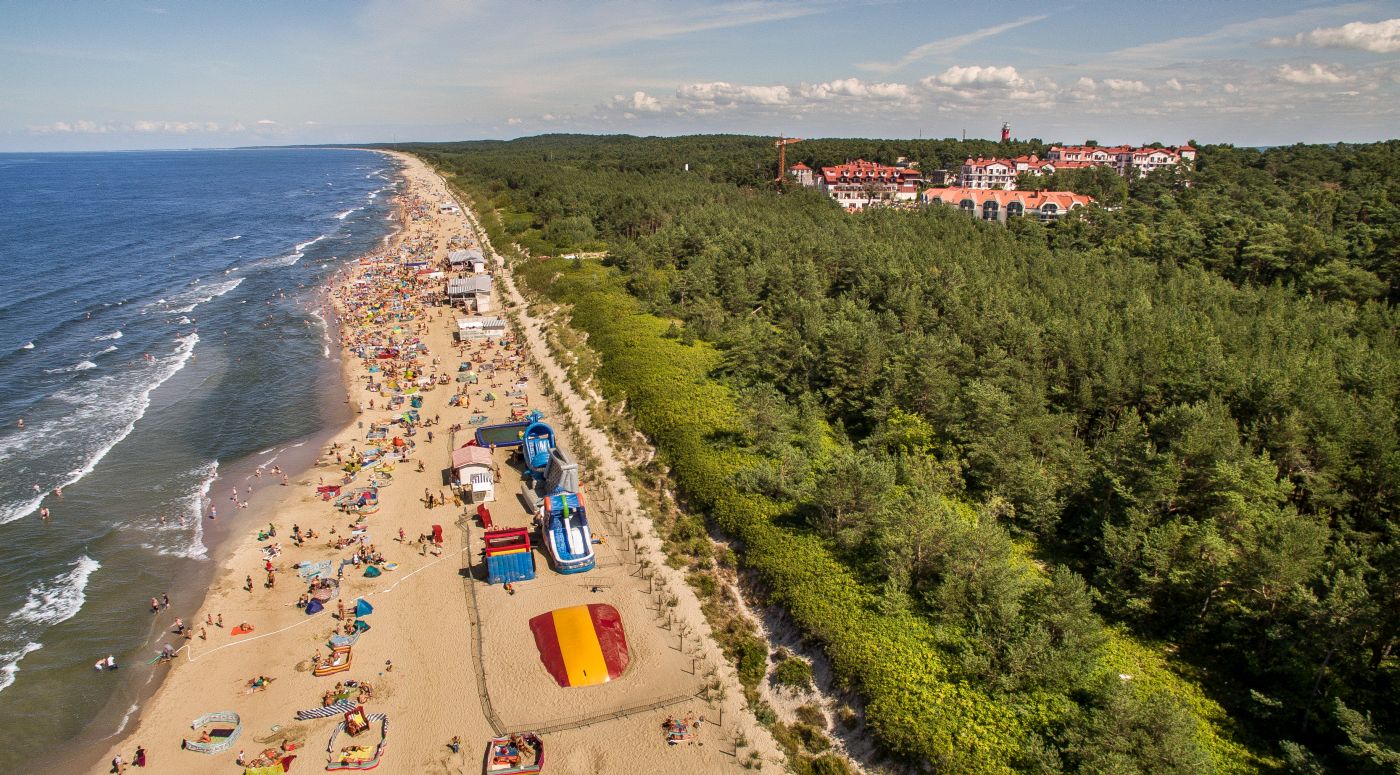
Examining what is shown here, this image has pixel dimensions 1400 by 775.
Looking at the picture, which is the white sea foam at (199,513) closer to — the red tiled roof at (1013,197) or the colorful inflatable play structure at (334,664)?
the colorful inflatable play structure at (334,664)

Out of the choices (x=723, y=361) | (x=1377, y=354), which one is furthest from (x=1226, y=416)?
(x=723, y=361)

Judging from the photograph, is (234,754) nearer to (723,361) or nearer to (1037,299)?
(723,361)

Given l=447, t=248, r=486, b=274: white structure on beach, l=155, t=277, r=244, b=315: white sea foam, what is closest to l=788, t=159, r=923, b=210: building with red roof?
l=447, t=248, r=486, b=274: white structure on beach

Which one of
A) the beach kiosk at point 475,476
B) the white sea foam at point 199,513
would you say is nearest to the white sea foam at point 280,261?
the white sea foam at point 199,513

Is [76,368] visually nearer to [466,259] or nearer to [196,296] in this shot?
[196,296]

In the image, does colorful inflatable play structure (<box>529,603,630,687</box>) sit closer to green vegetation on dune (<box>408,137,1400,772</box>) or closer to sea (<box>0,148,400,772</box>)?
green vegetation on dune (<box>408,137,1400,772</box>)

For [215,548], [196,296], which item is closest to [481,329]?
[215,548]
